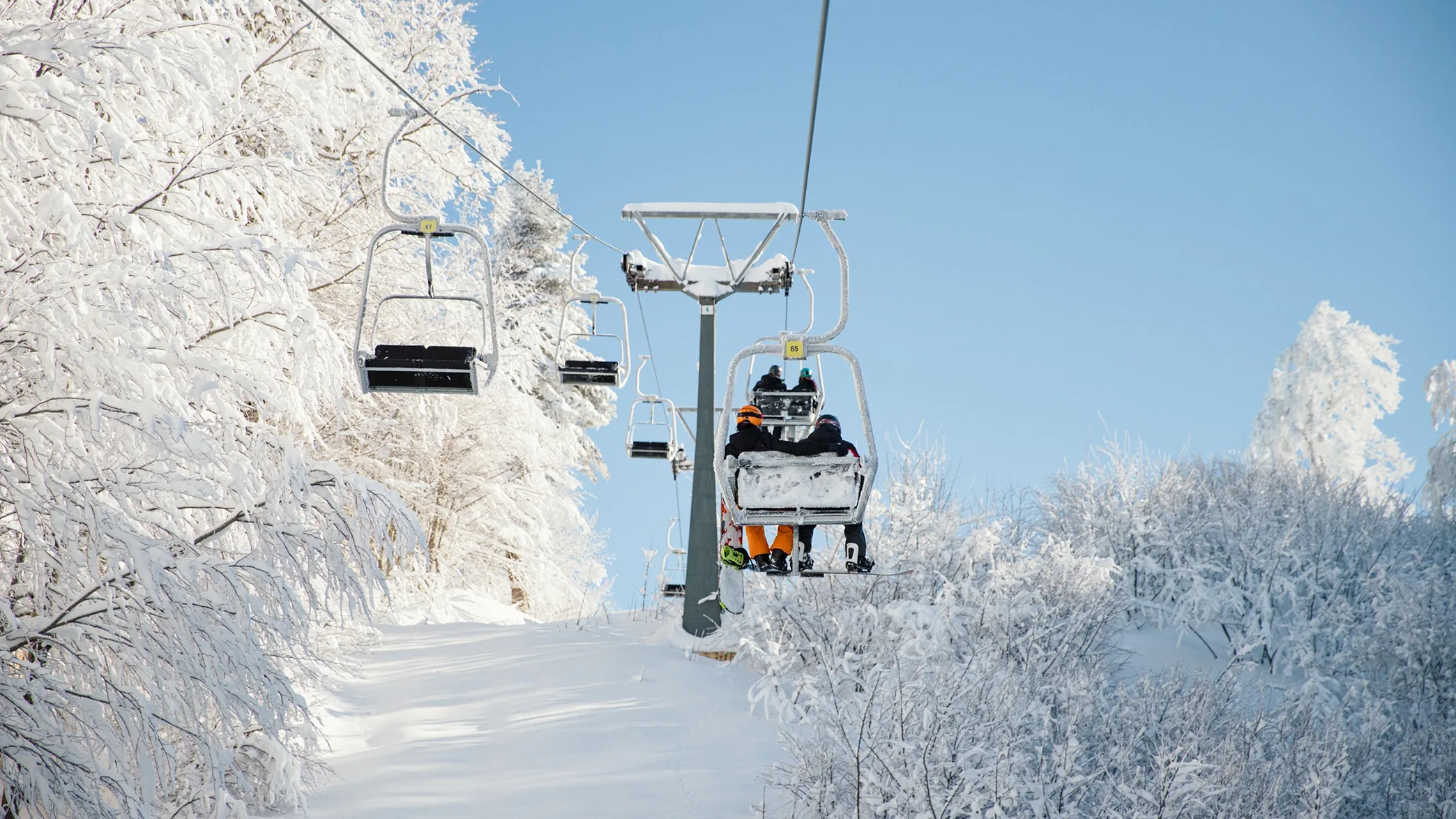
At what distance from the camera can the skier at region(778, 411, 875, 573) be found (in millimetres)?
6125

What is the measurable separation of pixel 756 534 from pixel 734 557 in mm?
431

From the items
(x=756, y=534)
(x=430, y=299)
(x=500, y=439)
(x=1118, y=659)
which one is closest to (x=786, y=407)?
(x=756, y=534)

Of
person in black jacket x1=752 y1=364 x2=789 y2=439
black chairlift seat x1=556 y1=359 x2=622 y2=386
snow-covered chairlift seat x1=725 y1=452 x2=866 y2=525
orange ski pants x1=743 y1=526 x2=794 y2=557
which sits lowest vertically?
orange ski pants x1=743 y1=526 x2=794 y2=557

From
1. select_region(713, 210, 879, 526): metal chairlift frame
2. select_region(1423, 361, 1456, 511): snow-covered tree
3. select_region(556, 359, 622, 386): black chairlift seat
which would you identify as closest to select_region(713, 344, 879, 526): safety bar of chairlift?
select_region(713, 210, 879, 526): metal chairlift frame

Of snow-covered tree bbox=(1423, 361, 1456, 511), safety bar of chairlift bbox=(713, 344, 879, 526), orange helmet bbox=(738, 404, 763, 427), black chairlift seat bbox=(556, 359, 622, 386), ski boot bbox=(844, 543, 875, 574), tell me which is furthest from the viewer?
snow-covered tree bbox=(1423, 361, 1456, 511)

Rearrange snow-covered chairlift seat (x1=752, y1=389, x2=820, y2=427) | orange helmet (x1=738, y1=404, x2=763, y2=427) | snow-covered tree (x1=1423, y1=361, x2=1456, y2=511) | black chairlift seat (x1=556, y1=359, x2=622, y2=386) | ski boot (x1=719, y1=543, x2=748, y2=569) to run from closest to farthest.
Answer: orange helmet (x1=738, y1=404, x2=763, y2=427) < ski boot (x1=719, y1=543, x2=748, y2=569) < snow-covered chairlift seat (x1=752, y1=389, x2=820, y2=427) < black chairlift seat (x1=556, y1=359, x2=622, y2=386) < snow-covered tree (x1=1423, y1=361, x2=1456, y2=511)

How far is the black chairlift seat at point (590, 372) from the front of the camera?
36.1 ft

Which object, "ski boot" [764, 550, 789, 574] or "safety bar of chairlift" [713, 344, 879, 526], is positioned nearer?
"safety bar of chairlift" [713, 344, 879, 526]

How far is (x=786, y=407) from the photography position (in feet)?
25.4

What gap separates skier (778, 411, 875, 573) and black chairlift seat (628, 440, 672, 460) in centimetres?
740

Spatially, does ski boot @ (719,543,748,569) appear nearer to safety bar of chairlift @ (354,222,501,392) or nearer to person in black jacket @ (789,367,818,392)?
person in black jacket @ (789,367,818,392)

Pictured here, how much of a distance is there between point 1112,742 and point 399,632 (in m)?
10.1

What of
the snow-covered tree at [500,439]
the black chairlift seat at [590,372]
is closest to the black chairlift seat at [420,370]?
the black chairlift seat at [590,372]

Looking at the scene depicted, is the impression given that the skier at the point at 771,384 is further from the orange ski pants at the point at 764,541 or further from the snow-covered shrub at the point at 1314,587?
the snow-covered shrub at the point at 1314,587
